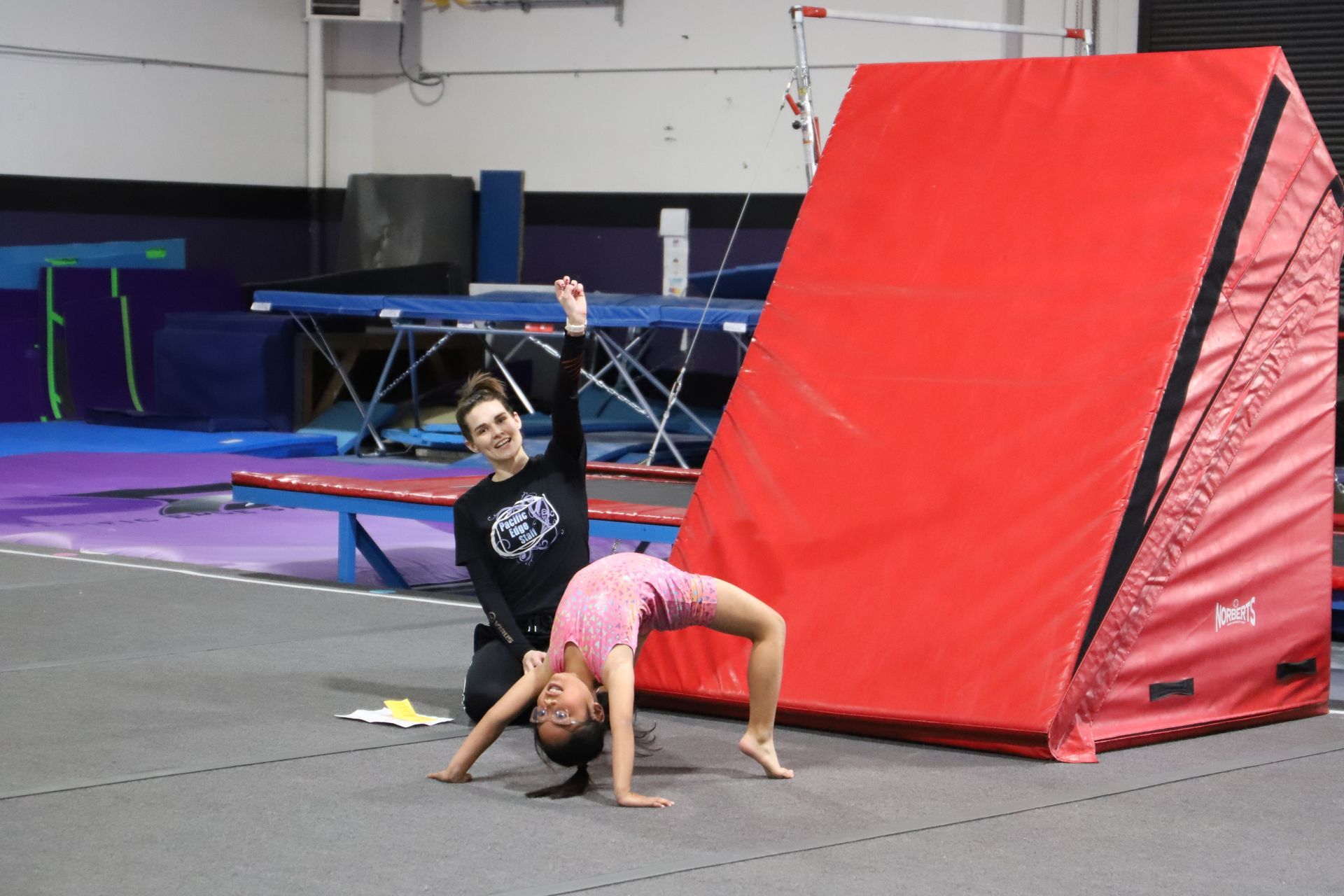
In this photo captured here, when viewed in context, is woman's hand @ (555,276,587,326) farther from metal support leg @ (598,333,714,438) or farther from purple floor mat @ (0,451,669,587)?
metal support leg @ (598,333,714,438)

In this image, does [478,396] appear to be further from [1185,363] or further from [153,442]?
[153,442]

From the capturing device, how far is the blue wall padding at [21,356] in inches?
459

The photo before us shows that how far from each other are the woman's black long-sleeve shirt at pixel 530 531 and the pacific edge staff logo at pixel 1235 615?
1.59 m

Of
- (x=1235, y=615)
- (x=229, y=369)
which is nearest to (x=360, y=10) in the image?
(x=229, y=369)

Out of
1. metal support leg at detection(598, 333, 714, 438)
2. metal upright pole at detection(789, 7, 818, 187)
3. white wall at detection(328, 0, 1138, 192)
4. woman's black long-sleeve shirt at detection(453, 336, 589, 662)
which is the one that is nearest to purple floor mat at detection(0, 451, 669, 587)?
metal support leg at detection(598, 333, 714, 438)

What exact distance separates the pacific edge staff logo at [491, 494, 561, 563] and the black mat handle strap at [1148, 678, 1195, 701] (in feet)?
4.88

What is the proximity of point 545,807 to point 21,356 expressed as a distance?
9.63 m

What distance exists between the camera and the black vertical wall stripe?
3799 mm

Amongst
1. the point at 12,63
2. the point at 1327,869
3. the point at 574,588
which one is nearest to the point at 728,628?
the point at 574,588

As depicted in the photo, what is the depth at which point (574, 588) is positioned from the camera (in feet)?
11.6

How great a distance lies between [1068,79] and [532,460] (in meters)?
1.88

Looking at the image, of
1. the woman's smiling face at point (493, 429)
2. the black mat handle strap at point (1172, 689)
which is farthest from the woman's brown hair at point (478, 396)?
the black mat handle strap at point (1172, 689)

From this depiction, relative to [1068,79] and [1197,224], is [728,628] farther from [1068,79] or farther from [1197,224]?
[1068,79]

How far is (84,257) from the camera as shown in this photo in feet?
40.0
